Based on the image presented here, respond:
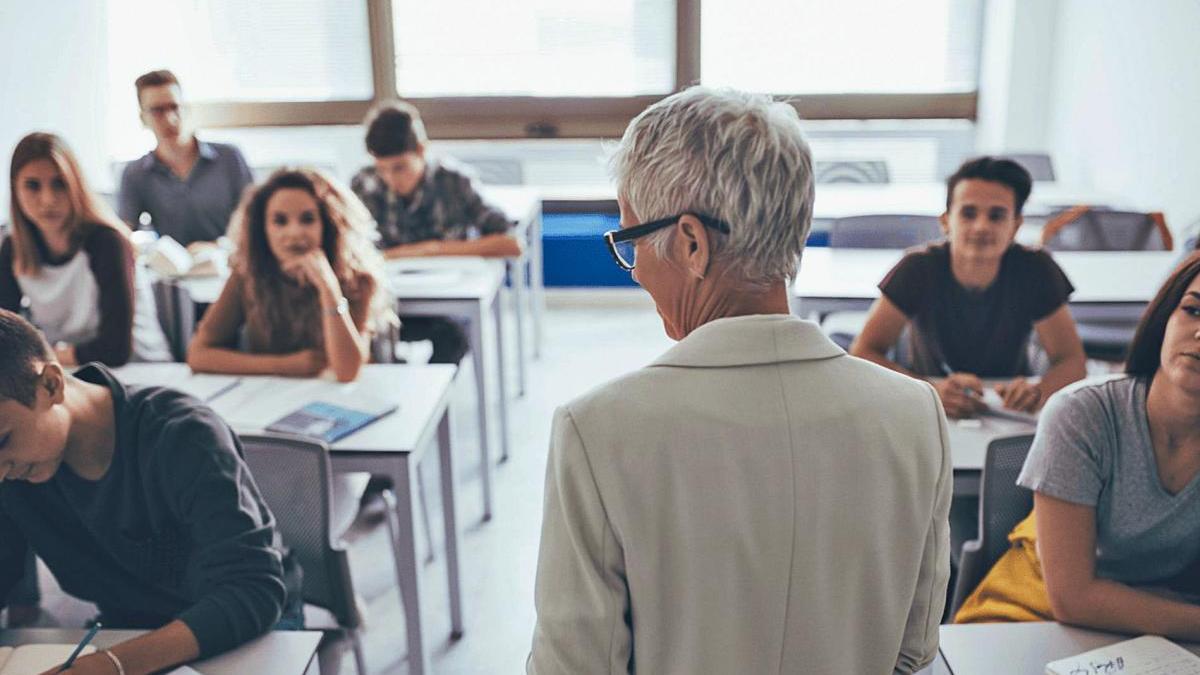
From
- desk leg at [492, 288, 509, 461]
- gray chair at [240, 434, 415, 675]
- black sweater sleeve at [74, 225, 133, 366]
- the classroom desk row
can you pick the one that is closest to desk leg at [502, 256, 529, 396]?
desk leg at [492, 288, 509, 461]

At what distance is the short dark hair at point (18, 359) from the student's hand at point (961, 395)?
6.07 ft

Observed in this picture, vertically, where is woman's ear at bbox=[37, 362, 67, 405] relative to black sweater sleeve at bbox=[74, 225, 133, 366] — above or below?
above

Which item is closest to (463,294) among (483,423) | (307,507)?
(483,423)

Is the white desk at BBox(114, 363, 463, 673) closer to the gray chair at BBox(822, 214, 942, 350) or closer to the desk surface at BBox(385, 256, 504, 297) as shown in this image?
the desk surface at BBox(385, 256, 504, 297)

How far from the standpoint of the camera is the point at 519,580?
310 cm

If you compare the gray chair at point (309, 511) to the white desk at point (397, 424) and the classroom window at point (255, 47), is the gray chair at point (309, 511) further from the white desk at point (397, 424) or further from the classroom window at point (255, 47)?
the classroom window at point (255, 47)

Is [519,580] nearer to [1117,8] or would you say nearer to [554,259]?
[554,259]

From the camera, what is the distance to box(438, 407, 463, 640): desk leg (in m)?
2.69

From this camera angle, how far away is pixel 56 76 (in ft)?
16.1

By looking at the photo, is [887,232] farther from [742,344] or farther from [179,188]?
[742,344]

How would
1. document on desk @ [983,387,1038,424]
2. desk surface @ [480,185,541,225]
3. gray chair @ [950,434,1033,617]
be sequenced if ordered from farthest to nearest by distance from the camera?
desk surface @ [480,185,541,225] < document on desk @ [983,387,1038,424] < gray chair @ [950,434,1033,617]

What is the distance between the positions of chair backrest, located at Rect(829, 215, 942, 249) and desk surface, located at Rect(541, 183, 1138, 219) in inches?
13.8

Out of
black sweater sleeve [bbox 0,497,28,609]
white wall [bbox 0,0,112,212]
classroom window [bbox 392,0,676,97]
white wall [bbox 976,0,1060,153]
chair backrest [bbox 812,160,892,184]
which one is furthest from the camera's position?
classroom window [bbox 392,0,676,97]

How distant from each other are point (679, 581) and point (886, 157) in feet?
17.2
